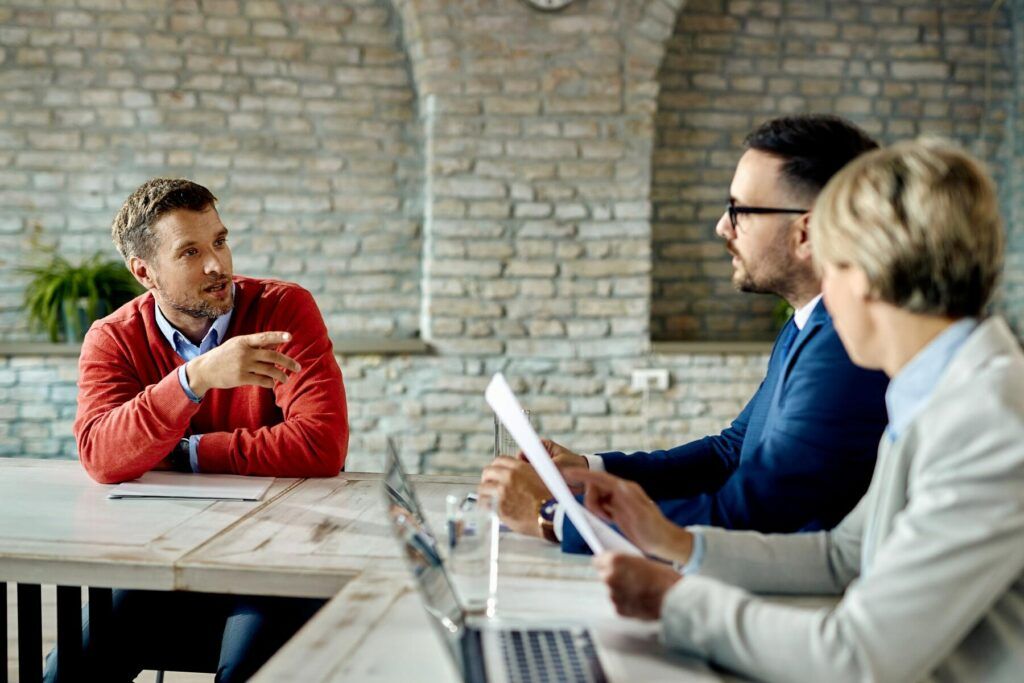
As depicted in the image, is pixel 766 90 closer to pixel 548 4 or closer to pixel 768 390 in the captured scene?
pixel 548 4

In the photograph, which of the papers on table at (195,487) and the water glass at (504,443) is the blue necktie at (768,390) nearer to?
the water glass at (504,443)

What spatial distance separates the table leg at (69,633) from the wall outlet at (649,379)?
3.30 metres

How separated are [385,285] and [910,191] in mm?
4341

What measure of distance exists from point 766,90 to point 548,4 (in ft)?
4.37

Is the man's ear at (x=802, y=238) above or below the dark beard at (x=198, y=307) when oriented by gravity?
above

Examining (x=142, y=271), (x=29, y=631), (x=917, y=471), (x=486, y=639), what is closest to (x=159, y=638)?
(x=29, y=631)

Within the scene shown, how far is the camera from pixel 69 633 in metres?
2.00

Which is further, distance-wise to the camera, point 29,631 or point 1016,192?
point 1016,192

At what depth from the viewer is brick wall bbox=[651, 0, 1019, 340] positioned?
208 inches

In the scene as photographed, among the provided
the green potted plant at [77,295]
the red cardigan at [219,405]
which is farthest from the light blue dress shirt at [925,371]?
the green potted plant at [77,295]

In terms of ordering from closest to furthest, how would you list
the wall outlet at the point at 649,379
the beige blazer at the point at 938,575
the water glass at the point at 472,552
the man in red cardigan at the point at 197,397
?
the beige blazer at the point at 938,575
the water glass at the point at 472,552
the man in red cardigan at the point at 197,397
the wall outlet at the point at 649,379

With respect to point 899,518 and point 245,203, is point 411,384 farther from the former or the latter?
point 899,518

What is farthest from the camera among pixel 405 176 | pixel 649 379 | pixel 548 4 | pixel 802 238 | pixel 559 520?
pixel 405 176

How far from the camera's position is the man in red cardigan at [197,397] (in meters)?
2.04
